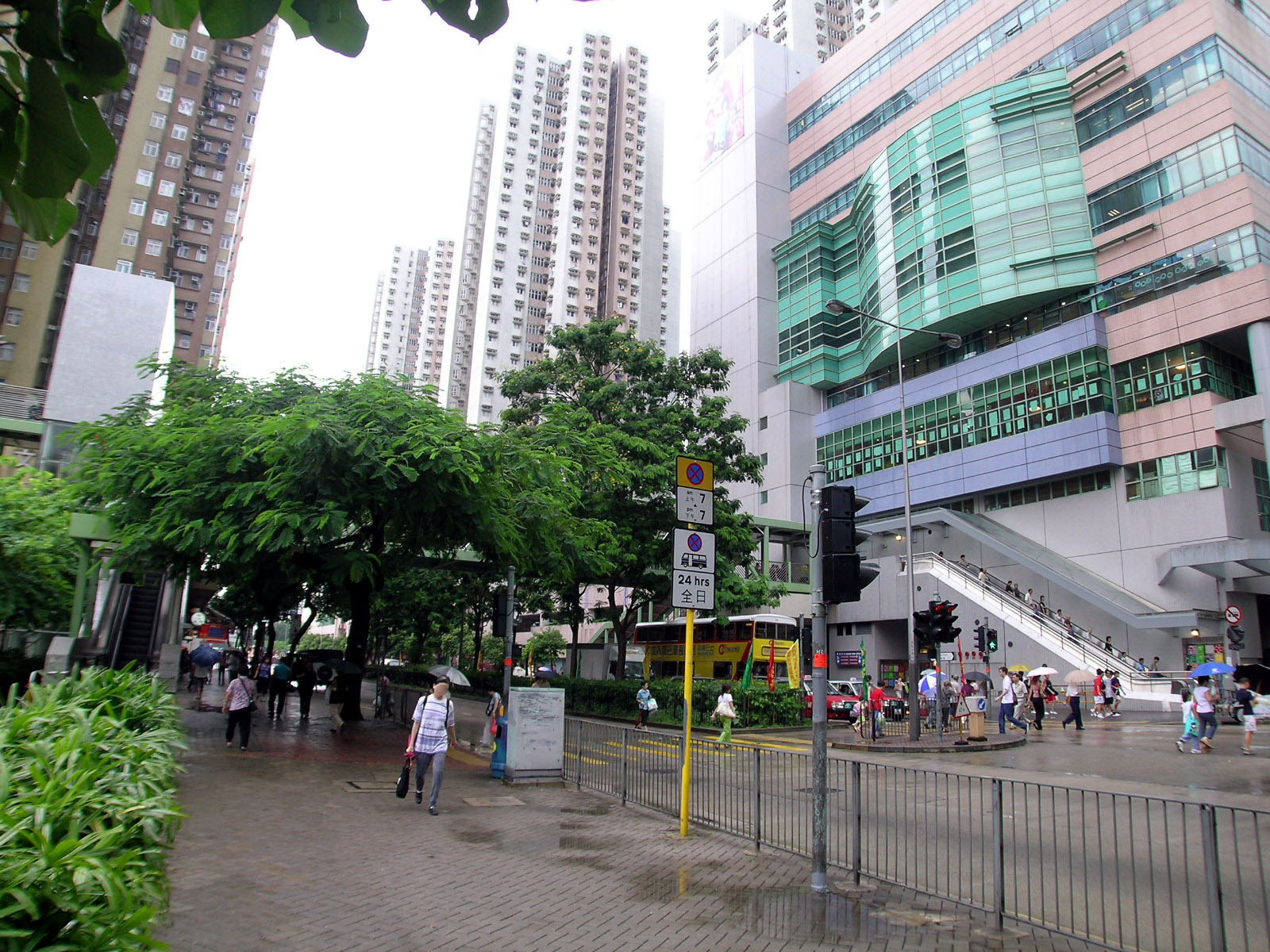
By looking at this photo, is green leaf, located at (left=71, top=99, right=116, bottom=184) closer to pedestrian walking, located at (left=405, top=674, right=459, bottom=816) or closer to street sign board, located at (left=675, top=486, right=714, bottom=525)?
street sign board, located at (left=675, top=486, right=714, bottom=525)

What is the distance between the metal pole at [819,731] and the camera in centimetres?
689

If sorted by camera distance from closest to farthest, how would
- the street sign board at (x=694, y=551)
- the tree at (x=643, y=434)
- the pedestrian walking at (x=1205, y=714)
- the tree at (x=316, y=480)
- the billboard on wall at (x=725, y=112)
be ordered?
the street sign board at (x=694, y=551) → the tree at (x=316, y=480) → the pedestrian walking at (x=1205, y=714) → the tree at (x=643, y=434) → the billboard on wall at (x=725, y=112)

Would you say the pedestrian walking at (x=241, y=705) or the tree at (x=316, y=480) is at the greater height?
the tree at (x=316, y=480)

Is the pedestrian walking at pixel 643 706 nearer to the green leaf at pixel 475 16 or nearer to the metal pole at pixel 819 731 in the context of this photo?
the metal pole at pixel 819 731

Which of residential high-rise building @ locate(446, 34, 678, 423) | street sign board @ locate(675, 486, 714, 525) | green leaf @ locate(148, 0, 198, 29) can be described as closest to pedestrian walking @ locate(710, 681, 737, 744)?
street sign board @ locate(675, 486, 714, 525)

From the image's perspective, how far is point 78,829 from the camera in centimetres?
345

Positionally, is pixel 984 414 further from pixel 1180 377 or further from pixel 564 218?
pixel 564 218

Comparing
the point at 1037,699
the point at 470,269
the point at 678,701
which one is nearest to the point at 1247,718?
the point at 1037,699

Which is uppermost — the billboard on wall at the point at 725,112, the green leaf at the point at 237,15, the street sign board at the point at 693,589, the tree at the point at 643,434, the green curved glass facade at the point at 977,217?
the billboard on wall at the point at 725,112

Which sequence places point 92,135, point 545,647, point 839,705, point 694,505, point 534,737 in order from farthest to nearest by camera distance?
point 545,647
point 839,705
point 534,737
point 694,505
point 92,135

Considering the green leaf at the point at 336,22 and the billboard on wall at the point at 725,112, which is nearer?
the green leaf at the point at 336,22

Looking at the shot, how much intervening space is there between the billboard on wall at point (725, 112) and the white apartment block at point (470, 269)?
156ft

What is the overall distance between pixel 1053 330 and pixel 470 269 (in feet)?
307

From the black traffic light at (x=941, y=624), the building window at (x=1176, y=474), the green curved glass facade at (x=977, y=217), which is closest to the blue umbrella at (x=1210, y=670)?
the black traffic light at (x=941, y=624)
